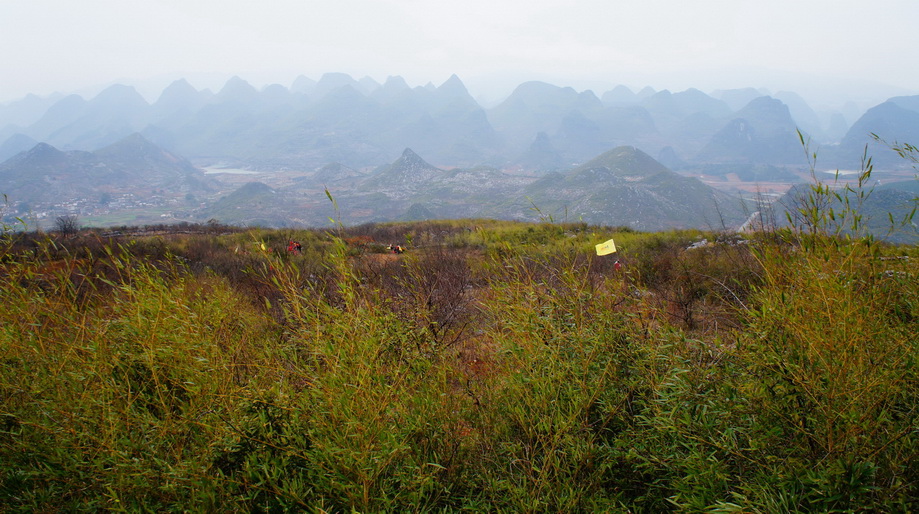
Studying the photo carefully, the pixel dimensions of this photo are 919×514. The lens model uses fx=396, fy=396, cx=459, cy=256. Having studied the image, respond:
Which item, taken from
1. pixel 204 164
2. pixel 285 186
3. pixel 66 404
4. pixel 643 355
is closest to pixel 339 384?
pixel 66 404

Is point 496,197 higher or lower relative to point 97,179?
lower

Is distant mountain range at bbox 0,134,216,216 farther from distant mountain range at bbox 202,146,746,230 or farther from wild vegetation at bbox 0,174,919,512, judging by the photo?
wild vegetation at bbox 0,174,919,512

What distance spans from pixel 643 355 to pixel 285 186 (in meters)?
138

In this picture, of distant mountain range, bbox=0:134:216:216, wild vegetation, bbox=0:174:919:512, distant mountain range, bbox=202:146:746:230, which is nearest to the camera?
wild vegetation, bbox=0:174:919:512

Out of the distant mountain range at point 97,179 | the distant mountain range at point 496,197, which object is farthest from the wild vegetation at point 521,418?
the distant mountain range at point 97,179

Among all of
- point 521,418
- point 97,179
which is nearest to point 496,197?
point 521,418

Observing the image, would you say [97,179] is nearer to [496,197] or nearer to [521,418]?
[496,197]

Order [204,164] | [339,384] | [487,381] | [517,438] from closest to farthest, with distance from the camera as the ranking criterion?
[339,384] → [517,438] → [487,381] → [204,164]

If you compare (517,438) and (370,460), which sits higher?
(370,460)

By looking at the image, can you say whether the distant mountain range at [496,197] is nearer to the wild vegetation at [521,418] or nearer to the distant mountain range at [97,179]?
the distant mountain range at [97,179]

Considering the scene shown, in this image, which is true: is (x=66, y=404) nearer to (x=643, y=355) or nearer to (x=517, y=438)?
(x=517, y=438)

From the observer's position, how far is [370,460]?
174cm

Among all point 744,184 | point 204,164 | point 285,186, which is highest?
point 204,164

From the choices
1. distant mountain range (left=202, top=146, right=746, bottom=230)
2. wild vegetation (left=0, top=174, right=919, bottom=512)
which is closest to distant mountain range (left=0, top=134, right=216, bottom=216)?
distant mountain range (left=202, top=146, right=746, bottom=230)
